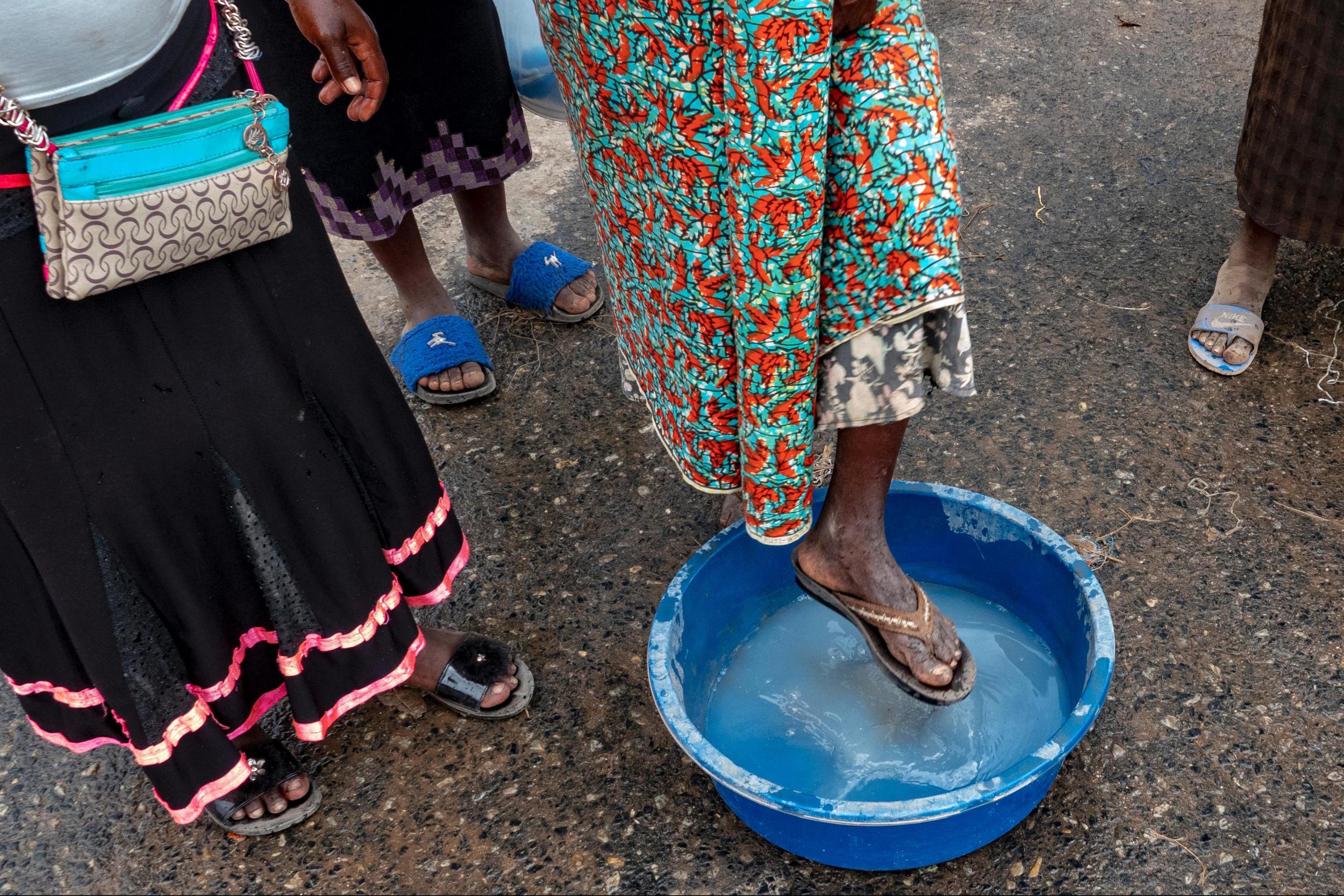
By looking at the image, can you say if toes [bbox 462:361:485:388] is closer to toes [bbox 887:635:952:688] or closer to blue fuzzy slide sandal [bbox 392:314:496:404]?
blue fuzzy slide sandal [bbox 392:314:496:404]

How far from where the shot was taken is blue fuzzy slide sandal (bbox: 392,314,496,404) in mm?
2469

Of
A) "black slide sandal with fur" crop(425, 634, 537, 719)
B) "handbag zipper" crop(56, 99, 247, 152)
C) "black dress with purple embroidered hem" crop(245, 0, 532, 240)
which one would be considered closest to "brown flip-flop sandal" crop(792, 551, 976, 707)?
"black slide sandal with fur" crop(425, 634, 537, 719)

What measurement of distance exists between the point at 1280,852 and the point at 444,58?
6.85 feet

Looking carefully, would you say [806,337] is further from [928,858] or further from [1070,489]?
[1070,489]

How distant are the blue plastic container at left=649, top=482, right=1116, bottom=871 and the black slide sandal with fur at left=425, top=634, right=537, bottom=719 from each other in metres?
0.32

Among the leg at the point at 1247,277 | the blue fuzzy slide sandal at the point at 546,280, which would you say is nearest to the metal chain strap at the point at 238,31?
the blue fuzzy slide sandal at the point at 546,280

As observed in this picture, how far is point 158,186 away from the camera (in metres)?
1.18

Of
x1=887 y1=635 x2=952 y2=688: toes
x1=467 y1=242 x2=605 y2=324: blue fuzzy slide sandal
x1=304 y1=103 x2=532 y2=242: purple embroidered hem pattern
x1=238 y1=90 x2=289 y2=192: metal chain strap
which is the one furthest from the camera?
x1=467 y1=242 x2=605 y2=324: blue fuzzy slide sandal

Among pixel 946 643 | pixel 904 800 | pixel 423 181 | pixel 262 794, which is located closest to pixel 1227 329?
pixel 946 643

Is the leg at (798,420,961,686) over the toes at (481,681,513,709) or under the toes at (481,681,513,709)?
over

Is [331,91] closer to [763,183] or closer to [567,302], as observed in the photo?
[763,183]

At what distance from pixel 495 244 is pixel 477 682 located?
1325 millimetres

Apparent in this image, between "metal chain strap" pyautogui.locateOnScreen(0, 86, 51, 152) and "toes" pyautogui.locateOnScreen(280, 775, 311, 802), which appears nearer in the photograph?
"metal chain strap" pyautogui.locateOnScreen(0, 86, 51, 152)

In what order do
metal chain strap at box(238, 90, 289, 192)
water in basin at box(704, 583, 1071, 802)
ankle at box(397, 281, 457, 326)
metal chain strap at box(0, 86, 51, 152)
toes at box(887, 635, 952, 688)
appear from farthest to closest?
ankle at box(397, 281, 457, 326), water in basin at box(704, 583, 1071, 802), toes at box(887, 635, 952, 688), metal chain strap at box(238, 90, 289, 192), metal chain strap at box(0, 86, 51, 152)
